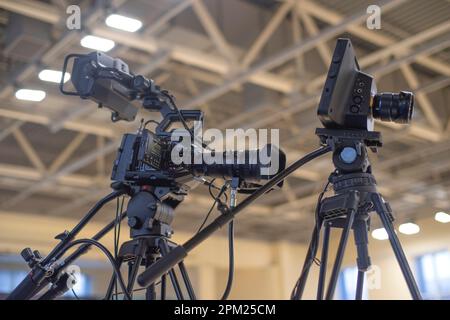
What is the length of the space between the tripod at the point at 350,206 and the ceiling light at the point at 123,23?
267cm

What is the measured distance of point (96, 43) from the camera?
394cm

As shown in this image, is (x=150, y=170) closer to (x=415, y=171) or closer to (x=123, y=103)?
(x=123, y=103)

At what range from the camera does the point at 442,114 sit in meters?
5.81

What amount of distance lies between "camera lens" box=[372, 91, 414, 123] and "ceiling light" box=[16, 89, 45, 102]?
152 inches

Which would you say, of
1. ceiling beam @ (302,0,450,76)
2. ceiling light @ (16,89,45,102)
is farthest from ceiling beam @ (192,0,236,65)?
ceiling light @ (16,89,45,102)

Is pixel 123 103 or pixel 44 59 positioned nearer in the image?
pixel 123 103

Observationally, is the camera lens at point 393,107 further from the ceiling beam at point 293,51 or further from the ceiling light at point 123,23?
the ceiling light at point 123,23

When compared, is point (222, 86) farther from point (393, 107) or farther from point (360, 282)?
point (360, 282)

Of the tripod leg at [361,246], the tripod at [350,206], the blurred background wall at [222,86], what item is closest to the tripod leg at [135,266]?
the tripod at [350,206]

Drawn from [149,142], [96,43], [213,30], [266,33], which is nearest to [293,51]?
[266,33]

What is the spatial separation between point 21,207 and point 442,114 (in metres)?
5.31

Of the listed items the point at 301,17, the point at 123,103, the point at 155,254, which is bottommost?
the point at 155,254

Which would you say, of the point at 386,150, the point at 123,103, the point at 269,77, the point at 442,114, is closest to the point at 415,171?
the point at 386,150

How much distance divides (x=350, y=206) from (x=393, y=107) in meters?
0.25
